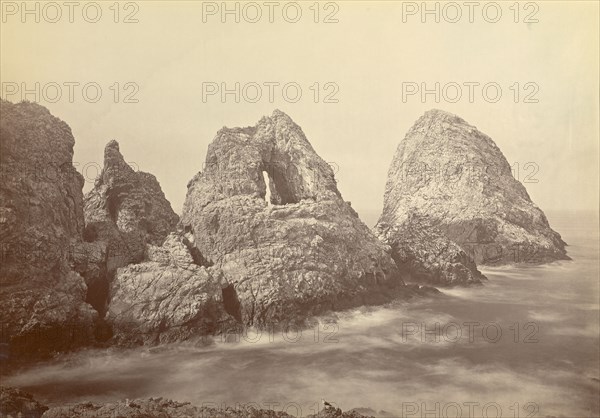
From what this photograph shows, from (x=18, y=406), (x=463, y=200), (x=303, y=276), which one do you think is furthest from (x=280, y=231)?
(x=463, y=200)

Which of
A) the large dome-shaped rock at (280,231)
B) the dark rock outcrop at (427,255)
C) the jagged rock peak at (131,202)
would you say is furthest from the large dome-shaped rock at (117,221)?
the dark rock outcrop at (427,255)

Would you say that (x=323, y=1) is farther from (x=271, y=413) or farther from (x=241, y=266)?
(x=271, y=413)

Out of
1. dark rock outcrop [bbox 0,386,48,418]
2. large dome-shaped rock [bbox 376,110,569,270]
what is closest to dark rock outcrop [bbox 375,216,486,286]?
large dome-shaped rock [bbox 376,110,569,270]

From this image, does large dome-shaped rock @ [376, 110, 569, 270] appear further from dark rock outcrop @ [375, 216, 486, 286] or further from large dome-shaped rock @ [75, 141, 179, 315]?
large dome-shaped rock @ [75, 141, 179, 315]

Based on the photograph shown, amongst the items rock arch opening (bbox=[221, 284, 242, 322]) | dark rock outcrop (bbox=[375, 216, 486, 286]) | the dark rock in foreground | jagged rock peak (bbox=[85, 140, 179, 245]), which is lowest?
the dark rock in foreground

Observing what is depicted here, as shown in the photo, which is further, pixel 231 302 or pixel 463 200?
pixel 463 200

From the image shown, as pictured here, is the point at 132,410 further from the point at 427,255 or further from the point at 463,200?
the point at 463,200

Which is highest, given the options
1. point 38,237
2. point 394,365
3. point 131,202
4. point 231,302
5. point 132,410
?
point 131,202
